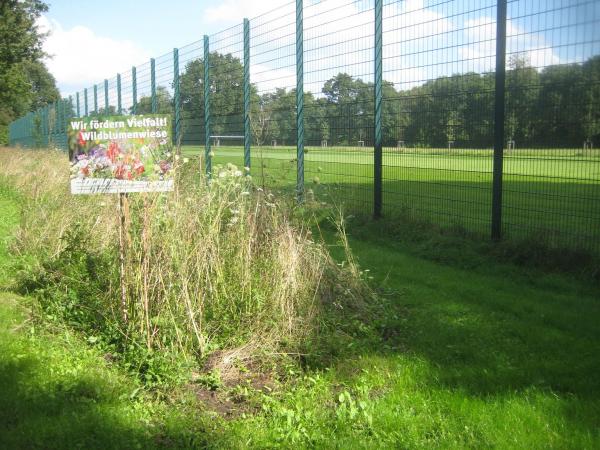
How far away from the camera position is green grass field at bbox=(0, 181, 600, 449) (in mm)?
3516

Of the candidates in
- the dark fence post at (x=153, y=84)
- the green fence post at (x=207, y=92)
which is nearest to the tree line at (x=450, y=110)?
the green fence post at (x=207, y=92)

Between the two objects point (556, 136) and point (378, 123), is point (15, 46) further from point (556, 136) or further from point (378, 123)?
point (556, 136)

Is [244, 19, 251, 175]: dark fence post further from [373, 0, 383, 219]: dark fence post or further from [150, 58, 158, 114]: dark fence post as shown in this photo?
[150, 58, 158, 114]: dark fence post

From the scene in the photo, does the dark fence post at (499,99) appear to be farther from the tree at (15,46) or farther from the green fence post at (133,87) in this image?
the tree at (15,46)

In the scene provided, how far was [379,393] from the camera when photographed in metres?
4.05

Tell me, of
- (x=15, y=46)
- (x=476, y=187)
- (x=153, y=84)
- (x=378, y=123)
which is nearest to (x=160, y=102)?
(x=153, y=84)

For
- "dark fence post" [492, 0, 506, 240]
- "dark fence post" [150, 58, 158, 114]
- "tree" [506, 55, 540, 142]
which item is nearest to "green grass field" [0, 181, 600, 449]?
"dark fence post" [492, 0, 506, 240]

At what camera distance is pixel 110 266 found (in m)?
5.39

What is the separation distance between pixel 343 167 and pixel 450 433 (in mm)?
6669

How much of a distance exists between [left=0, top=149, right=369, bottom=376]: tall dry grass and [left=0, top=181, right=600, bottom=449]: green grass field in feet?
1.17

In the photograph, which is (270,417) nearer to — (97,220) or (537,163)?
(97,220)

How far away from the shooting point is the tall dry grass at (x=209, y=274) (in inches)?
182

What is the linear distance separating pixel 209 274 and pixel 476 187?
4008mm

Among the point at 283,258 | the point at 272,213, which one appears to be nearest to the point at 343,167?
the point at 272,213
